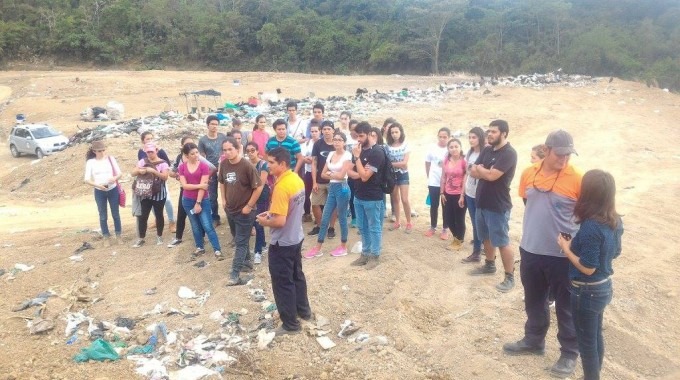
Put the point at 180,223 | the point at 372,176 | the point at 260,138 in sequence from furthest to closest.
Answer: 1. the point at 260,138
2. the point at 180,223
3. the point at 372,176

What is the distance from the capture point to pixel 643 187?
10789 millimetres

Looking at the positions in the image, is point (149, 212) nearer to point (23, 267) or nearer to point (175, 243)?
point (175, 243)

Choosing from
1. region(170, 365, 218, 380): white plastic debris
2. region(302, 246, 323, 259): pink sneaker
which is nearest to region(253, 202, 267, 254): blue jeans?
region(302, 246, 323, 259): pink sneaker

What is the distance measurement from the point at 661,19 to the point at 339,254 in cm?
4228

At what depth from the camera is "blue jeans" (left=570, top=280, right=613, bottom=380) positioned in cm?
366

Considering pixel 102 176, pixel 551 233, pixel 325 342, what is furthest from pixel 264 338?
pixel 102 176

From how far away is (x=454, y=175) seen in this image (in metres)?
6.54

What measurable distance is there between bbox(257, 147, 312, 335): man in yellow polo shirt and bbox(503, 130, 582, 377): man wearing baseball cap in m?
1.94

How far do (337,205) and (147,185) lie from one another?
2651 millimetres

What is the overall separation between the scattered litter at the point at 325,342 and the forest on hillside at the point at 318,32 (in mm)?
39492

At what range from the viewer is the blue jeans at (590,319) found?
3660mm

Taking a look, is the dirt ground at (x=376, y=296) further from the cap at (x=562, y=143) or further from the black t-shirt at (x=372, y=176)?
the cap at (x=562, y=143)

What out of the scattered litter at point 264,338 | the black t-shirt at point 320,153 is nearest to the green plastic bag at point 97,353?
the scattered litter at point 264,338

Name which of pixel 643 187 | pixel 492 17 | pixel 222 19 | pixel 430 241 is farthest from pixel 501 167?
pixel 222 19
